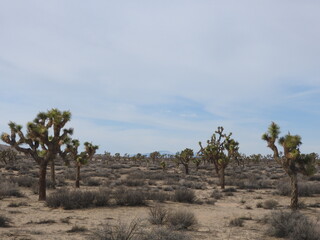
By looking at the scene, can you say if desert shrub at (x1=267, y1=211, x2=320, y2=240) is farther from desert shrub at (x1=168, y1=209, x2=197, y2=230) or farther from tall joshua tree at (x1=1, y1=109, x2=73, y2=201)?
tall joshua tree at (x1=1, y1=109, x2=73, y2=201)

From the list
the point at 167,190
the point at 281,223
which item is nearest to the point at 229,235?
the point at 281,223

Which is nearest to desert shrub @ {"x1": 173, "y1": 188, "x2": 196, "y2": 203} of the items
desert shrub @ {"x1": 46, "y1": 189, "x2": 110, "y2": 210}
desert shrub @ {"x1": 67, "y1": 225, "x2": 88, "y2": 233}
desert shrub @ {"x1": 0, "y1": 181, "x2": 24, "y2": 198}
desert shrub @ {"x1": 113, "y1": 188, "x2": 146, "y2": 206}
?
desert shrub @ {"x1": 113, "y1": 188, "x2": 146, "y2": 206}

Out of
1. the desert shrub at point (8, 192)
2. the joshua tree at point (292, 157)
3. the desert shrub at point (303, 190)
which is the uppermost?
the joshua tree at point (292, 157)

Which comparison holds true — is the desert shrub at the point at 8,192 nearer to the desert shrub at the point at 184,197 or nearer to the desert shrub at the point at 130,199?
the desert shrub at the point at 130,199

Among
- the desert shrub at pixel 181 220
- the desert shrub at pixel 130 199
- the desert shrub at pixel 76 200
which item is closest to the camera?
the desert shrub at pixel 181 220

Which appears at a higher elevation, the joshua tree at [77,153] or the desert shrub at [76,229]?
the joshua tree at [77,153]

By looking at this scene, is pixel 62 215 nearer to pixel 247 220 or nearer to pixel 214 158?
pixel 247 220

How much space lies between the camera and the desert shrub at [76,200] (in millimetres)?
14258

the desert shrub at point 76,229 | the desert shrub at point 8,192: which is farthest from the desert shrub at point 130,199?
the desert shrub at point 8,192

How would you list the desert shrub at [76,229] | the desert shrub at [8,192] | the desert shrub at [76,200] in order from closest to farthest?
the desert shrub at [76,229]
the desert shrub at [76,200]
the desert shrub at [8,192]

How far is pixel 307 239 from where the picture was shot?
905cm

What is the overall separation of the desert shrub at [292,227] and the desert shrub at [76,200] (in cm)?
795

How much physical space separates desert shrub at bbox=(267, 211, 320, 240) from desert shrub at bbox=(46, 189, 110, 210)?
7.95 metres

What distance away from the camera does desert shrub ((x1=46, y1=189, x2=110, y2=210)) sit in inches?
561
